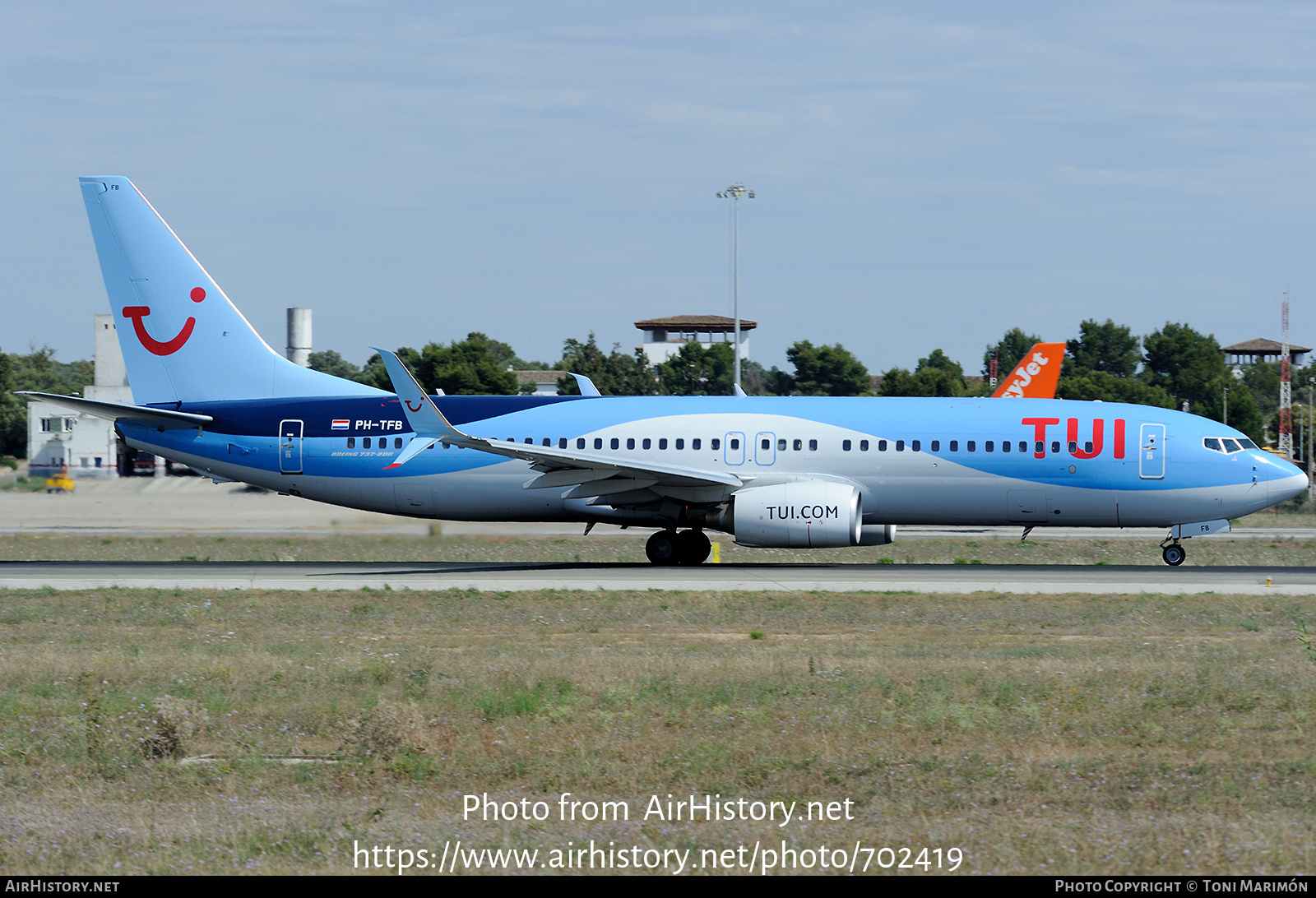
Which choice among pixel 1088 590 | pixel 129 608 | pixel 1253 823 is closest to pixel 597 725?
pixel 1253 823

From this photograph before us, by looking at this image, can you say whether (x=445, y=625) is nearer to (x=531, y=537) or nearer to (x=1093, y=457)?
(x=1093, y=457)

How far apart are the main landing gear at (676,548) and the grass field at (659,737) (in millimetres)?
10419

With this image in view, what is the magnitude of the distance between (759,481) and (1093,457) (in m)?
7.39

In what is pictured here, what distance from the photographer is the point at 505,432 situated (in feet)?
98.7

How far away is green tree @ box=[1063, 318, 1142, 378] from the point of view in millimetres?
143250

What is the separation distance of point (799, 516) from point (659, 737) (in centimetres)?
1606

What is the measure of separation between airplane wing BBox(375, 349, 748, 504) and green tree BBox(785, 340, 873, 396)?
75.8m

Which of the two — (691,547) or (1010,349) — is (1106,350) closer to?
(1010,349)

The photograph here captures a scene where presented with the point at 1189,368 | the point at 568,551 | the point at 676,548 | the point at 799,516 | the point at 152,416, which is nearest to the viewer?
the point at 799,516

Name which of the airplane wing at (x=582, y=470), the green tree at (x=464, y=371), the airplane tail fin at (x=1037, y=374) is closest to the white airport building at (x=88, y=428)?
the green tree at (x=464, y=371)

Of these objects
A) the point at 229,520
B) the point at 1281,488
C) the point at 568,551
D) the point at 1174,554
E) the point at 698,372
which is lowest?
the point at 568,551

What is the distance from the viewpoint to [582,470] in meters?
28.1

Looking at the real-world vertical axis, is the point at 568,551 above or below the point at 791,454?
below

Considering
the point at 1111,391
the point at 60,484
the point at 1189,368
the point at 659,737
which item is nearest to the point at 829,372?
the point at 1111,391
